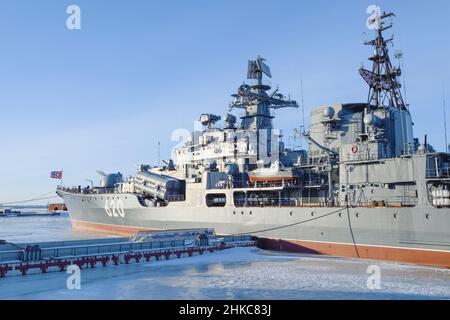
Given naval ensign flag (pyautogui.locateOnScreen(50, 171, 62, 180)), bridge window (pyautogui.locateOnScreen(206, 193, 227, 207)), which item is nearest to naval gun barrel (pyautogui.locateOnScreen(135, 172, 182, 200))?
bridge window (pyautogui.locateOnScreen(206, 193, 227, 207))

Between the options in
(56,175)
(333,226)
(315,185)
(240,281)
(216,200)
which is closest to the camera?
(240,281)

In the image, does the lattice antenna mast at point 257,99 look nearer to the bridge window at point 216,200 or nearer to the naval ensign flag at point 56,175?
the bridge window at point 216,200

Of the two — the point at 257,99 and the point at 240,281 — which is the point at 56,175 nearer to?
the point at 257,99

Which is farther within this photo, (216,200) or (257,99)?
(257,99)

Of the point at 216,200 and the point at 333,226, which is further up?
the point at 216,200

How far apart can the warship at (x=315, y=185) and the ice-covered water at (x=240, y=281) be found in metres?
2.01

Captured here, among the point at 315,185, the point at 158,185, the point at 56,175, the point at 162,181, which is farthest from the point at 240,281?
the point at 56,175

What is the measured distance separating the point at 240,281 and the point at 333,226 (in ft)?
28.7

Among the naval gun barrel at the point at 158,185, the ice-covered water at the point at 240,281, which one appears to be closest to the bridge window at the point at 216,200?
the naval gun barrel at the point at 158,185

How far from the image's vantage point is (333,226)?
21391 mm

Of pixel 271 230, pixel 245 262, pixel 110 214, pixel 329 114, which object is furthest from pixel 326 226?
pixel 110 214

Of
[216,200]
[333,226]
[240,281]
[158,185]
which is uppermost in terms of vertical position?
[158,185]

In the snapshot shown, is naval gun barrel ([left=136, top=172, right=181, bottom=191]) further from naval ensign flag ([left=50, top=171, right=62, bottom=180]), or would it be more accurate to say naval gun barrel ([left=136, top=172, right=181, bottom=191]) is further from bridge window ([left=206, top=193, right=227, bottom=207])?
naval ensign flag ([left=50, top=171, right=62, bottom=180])
